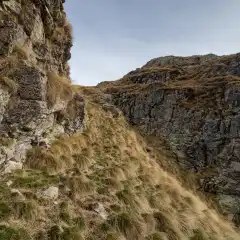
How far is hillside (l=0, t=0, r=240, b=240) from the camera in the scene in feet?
23.0

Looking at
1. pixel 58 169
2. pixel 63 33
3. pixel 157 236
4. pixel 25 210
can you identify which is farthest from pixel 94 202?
pixel 63 33

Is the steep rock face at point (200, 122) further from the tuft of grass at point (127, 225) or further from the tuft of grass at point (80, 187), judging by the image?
the tuft of grass at point (80, 187)

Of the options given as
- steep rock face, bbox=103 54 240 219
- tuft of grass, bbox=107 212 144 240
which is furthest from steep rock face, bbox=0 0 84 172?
steep rock face, bbox=103 54 240 219

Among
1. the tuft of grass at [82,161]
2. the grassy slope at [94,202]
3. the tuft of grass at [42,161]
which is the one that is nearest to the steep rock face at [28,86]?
the tuft of grass at [42,161]

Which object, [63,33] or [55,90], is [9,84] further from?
[63,33]

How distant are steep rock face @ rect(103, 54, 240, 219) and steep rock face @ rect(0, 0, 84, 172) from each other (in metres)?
11.3

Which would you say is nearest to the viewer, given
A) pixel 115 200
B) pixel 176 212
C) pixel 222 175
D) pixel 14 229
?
pixel 14 229

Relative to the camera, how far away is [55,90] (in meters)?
10.7

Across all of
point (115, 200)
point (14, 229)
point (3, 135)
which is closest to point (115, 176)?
point (115, 200)

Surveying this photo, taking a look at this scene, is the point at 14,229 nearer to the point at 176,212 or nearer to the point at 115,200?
the point at 115,200

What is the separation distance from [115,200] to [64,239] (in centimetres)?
283

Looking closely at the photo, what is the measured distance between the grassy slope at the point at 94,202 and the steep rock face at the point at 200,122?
8.08 metres

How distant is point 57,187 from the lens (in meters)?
8.16

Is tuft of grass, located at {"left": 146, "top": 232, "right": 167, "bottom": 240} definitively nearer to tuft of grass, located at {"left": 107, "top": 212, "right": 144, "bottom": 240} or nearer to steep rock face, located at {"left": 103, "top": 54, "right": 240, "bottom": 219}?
tuft of grass, located at {"left": 107, "top": 212, "right": 144, "bottom": 240}
